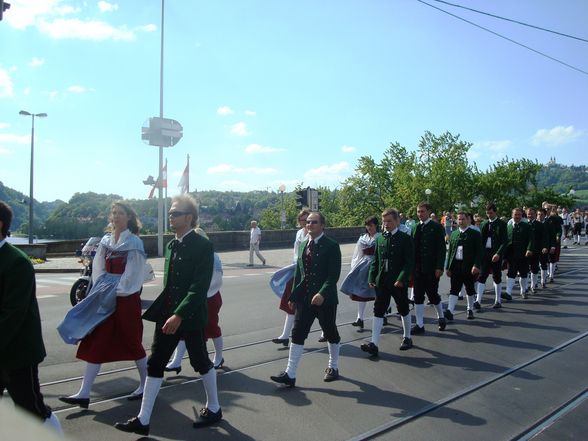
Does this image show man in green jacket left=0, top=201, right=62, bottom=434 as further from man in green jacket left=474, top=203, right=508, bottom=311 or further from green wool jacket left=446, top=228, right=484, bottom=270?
man in green jacket left=474, top=203, right=508, bottom=311

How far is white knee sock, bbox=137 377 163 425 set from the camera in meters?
4.19

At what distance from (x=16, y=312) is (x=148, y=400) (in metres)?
1.40

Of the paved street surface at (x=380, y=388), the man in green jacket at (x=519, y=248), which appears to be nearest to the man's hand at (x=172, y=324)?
the paved street surface at (x=380, y=388)

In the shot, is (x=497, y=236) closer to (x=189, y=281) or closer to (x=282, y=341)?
(x=282, y=341)

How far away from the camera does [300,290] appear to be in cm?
593

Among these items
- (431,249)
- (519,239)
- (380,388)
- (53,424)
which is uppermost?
(519,239)

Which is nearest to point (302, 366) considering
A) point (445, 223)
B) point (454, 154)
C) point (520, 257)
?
point (520, 257)

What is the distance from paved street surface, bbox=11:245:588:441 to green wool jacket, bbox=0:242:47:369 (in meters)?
1.22

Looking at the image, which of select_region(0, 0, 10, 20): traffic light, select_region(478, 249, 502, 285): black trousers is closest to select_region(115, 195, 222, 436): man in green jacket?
select_region(0, 0, 10, 20): traffic light

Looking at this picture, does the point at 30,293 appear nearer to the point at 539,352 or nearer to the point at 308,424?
the point at 308,424

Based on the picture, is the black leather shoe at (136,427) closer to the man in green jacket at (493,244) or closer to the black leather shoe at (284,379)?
the black leather shoe at (284,379)

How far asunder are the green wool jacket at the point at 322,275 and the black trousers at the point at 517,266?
24.7 feet

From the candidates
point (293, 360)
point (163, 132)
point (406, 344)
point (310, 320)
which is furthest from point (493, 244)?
point (163, 132)

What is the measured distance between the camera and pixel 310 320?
5820 mm
